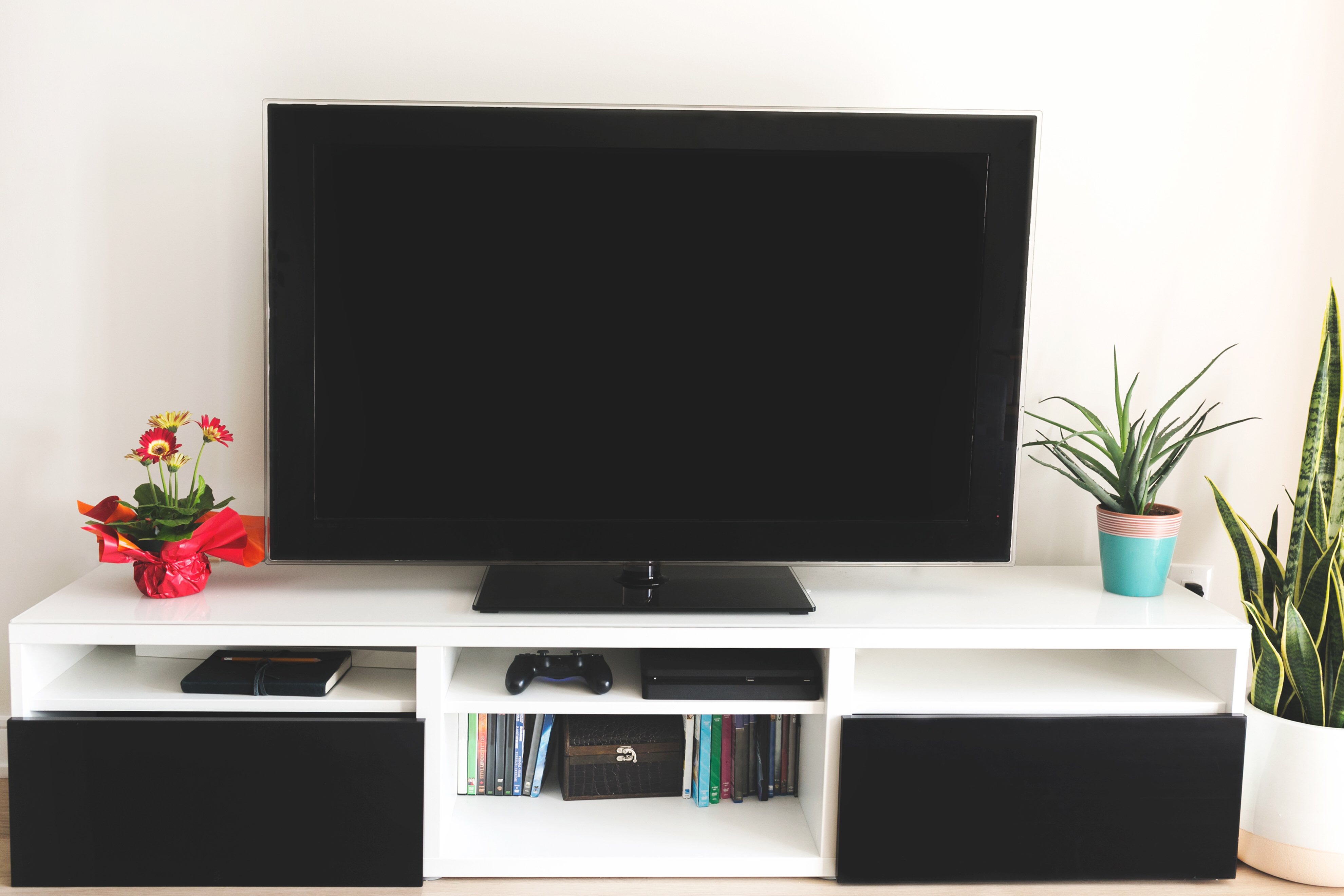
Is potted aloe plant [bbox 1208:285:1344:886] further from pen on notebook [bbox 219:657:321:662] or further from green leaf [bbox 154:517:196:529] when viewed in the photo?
green leaf [bbox 154:517:196:529]

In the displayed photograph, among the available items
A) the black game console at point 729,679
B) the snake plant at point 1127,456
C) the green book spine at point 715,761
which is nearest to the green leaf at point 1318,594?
the snake plant at point 1127,456

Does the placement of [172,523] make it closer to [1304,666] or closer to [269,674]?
[269,674]

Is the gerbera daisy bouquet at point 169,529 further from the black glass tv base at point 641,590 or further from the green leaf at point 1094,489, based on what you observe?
the green leaf at point 1094,489

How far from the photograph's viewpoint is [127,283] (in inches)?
75.3

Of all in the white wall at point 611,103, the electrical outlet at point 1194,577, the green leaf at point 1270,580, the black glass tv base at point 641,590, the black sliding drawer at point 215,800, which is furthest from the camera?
A: the electrical outlet at point 1194,577

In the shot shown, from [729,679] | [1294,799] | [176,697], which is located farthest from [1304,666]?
[176,697]

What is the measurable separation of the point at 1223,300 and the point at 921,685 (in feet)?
3.54

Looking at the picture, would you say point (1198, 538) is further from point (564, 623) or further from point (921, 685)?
point (564, 623)

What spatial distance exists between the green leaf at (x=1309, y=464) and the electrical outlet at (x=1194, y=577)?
260 mm

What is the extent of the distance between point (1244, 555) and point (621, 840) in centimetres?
128

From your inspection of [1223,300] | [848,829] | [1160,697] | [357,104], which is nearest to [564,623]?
[848,829]

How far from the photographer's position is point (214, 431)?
5.72 feet

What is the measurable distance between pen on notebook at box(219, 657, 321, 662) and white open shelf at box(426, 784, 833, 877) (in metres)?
0.38

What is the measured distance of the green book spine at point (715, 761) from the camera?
1851mm
